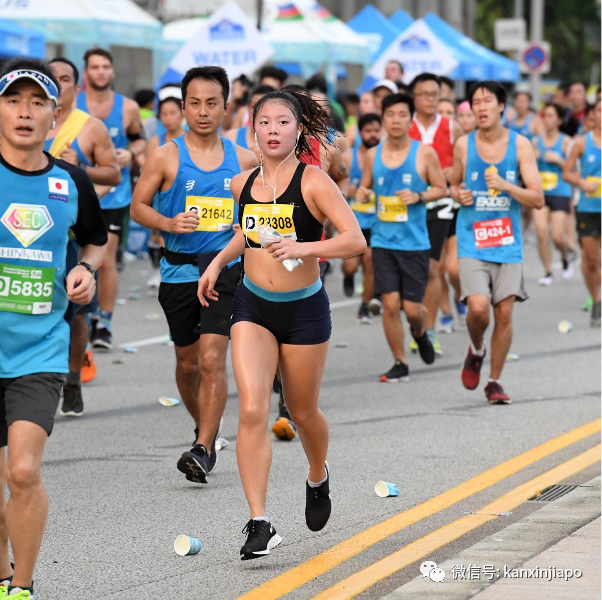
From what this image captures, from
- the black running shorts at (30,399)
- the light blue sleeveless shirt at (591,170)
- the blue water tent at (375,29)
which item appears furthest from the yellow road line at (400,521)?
the blue water tent at (375,29)

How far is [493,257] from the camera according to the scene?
9227 millimetres

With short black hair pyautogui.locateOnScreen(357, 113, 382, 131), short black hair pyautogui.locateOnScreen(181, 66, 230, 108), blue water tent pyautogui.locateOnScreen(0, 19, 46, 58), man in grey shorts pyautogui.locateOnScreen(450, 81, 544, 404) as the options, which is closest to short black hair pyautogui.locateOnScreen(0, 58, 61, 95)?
short black hair pyautogui.locateOnScreen(181, 66, 230, 108)

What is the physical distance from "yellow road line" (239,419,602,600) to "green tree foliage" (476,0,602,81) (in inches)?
1917

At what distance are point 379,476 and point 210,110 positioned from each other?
2.08m

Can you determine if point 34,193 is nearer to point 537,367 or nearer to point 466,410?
point 466,410

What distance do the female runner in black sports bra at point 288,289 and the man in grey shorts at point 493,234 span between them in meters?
3.61

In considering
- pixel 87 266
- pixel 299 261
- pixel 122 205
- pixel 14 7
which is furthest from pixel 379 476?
pixel 14 7

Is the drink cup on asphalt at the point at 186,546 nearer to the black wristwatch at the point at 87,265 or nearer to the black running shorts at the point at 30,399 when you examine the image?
the black running shorts at the point at 30,399

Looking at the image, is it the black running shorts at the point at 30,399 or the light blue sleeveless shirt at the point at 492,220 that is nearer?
the black running shorts at the point at 30,399

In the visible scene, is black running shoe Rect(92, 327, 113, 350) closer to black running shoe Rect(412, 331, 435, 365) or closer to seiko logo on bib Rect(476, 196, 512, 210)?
black running shoe Rect(412, 331, 435, 365)

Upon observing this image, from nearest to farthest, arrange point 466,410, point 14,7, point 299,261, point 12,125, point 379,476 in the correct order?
1. point 12,125
2. point 299,261
3. point 379,476
4. point 466,410
5. point 14,7

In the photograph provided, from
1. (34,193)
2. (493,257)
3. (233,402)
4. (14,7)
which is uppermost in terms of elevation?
(14,7)

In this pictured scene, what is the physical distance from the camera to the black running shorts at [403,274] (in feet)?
33.7

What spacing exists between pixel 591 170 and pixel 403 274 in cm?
374
